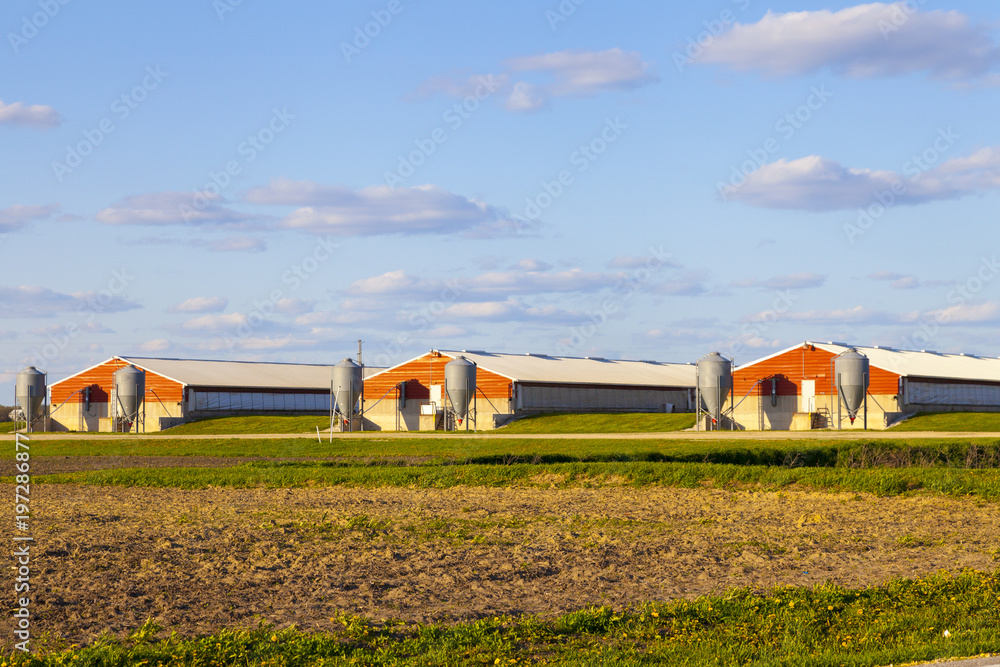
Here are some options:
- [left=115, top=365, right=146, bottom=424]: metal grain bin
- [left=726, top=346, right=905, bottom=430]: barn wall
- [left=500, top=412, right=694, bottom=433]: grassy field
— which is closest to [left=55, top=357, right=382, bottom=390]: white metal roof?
[left=115, top=365, right=146, bottom=424]: metal grain bin

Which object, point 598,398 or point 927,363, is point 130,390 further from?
point 927,363

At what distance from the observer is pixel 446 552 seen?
1716 centimetres

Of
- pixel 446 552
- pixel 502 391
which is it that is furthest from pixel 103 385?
pixel 446 552

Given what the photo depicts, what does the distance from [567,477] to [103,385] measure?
62327 mm

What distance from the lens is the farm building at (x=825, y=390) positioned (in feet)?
216

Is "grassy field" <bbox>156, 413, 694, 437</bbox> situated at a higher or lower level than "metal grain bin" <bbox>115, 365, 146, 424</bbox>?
lower

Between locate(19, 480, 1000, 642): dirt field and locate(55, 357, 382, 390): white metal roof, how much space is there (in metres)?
56.4

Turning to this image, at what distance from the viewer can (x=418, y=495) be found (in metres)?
26.5

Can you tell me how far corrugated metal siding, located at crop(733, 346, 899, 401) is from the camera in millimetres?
66250

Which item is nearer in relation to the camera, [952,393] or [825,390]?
[825,390]

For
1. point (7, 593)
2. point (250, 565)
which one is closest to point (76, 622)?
point (7, 593)

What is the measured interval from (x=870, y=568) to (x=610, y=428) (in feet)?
162

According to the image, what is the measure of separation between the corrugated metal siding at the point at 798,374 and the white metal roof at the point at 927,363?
35cm

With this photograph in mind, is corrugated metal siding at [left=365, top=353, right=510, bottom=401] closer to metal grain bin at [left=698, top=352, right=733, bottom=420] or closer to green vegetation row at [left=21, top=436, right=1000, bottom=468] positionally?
metal grain bin at [left=698, top=352, right=733, bottom=420]
